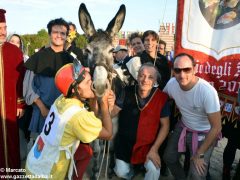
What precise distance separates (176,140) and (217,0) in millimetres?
2021

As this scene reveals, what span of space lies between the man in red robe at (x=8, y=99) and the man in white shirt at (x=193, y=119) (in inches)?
82.8

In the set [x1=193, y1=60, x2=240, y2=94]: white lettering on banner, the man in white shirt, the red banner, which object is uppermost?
the red banner

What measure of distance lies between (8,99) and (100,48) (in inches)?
56.3

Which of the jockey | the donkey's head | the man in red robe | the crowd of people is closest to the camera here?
the jockey

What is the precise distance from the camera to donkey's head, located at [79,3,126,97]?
354 centimetres

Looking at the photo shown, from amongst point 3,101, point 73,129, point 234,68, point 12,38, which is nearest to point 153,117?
point 234,68

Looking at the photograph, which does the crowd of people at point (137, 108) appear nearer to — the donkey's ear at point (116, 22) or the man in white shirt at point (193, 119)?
the man in white shirt at point (193, 119)

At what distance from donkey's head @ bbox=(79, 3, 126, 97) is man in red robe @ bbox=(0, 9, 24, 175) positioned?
39.6 inches

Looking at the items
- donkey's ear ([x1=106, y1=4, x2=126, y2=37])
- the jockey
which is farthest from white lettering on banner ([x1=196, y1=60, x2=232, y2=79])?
the jockey

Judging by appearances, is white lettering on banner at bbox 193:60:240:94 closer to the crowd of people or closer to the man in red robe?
the crowd of people

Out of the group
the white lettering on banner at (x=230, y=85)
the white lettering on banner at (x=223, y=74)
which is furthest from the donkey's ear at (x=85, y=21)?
the white lettering on banner at (x=230, y=85)

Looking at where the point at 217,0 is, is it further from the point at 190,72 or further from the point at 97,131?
the point at 97,131

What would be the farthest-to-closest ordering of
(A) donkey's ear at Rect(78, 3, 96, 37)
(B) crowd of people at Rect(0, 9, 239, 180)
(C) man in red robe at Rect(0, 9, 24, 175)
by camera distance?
(A) donkey's ear at Rect(78, 3, 96, 37)
(C) man in red robe at Rect(0, 9, 24, 175)
(B) crowd of people at Rect(0, 9, 239, 180)

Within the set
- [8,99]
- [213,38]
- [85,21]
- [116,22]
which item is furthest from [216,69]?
[8,99]
